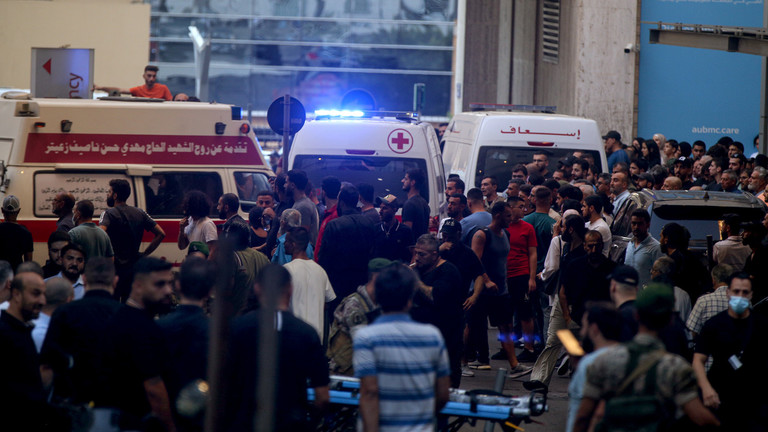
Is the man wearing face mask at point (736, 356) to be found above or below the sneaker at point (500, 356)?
above

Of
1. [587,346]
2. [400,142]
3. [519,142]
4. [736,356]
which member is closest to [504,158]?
[519,142]

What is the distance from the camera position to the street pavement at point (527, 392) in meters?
9.09

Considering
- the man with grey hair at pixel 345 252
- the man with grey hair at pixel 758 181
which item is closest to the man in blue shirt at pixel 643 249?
the man with grey hair at pixel 345 252

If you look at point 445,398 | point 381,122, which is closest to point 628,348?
point 445,398

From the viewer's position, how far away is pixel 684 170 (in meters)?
15.4

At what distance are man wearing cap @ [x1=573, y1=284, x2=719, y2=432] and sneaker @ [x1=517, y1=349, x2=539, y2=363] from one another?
6.38m

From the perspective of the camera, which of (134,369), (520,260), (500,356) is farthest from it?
(500,356)

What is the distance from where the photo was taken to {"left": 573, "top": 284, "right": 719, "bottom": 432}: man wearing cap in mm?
5246

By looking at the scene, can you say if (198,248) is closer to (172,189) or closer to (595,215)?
(172,189)

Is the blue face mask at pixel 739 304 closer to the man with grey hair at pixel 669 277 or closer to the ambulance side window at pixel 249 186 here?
the man with grey hair at pixel 669 277

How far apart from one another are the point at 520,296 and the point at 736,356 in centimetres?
486

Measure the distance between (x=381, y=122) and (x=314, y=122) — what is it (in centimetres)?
85

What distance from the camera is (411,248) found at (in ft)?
34.3

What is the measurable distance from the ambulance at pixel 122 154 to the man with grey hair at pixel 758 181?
625 centimetres
